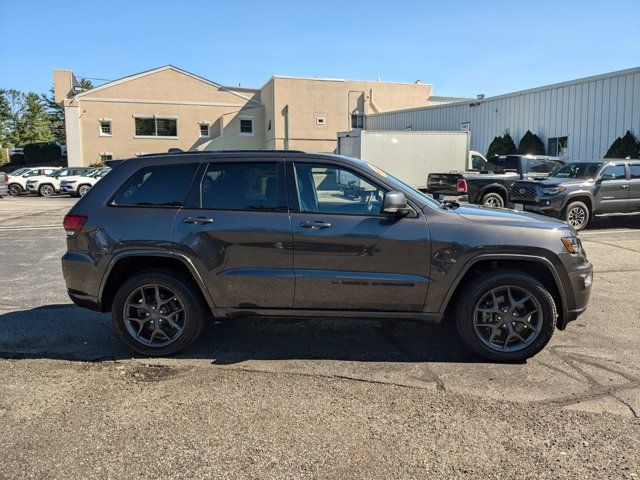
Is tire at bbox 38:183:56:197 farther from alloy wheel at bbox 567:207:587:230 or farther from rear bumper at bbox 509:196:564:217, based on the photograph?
alloy wheel at bbox 567:207:587:230

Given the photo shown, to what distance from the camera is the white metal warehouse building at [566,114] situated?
17.7m

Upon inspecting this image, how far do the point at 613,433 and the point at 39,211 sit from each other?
819 inches

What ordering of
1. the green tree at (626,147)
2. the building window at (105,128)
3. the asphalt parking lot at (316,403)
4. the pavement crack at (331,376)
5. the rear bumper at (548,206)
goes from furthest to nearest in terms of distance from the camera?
the building window at (105,128), the green tree at (626,147), the rear bumper at (548,206), the pavement crack at (331,376), the asphalt parking lot at (316,403)

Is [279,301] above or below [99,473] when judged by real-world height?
above

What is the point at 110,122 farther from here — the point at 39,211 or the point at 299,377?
the point at 299,377

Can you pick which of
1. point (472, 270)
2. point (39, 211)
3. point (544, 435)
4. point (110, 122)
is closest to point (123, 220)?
point (472, 270)

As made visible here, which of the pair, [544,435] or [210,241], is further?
[210,241]

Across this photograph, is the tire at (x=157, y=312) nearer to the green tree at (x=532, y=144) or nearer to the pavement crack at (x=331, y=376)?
the pavement crack at (x=331, y=376)

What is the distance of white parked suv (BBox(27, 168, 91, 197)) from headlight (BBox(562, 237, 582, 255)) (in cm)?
2864

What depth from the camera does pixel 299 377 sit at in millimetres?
4152

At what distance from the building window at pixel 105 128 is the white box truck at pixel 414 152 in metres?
23.2

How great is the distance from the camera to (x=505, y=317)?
4.39 metres

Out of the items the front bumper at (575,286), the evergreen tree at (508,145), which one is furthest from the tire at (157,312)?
the evergreen tree at (508,145)

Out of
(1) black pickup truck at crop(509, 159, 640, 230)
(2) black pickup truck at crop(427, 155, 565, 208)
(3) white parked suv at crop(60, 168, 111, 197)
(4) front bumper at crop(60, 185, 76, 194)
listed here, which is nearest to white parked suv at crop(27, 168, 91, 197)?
(3) white parked suv at crop(60, 168, 111, 197)
